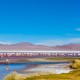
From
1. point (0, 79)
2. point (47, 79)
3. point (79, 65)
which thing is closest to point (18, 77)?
point (47, 79)

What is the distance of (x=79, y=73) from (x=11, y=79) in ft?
32.4

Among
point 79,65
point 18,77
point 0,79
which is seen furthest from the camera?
point 79,65

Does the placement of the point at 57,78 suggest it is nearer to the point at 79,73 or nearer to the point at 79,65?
the point at 79,73

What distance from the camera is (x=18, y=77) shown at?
4300cm

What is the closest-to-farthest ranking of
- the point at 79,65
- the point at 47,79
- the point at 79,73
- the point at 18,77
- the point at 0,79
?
the point at 47,79 < the point at 18,77 < the point at 79,73 < the point at 0,79 < the point at 79,65

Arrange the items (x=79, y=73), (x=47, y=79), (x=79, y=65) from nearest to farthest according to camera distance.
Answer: (x=47, y=79) → (x=79, y=73) → (x=79, y=65)

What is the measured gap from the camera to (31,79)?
41.9 metres

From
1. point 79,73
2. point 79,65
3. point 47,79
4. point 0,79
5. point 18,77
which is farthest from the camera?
point 79,65

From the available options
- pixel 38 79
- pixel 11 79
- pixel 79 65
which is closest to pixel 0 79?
pixel 11 79

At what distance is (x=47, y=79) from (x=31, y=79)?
8.79ft

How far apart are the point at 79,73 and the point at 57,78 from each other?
7001 millimetres

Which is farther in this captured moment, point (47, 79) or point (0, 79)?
point (0, 79)

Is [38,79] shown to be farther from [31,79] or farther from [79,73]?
[79,73]

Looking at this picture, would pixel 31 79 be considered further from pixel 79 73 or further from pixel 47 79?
pixel 79 73
